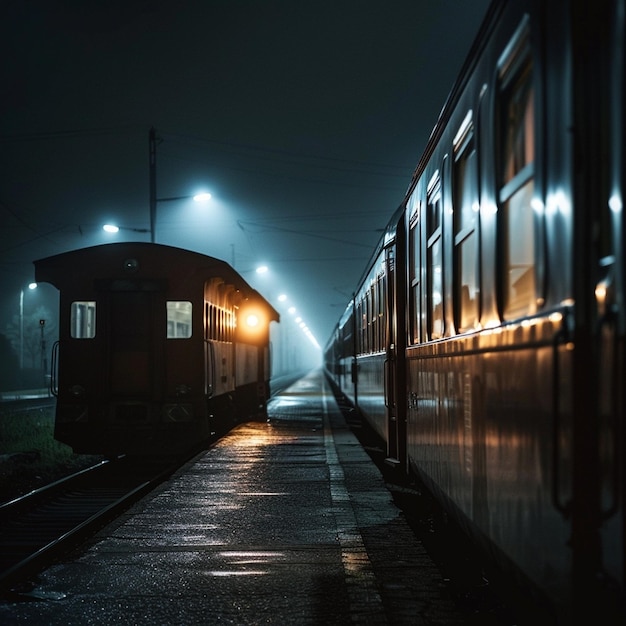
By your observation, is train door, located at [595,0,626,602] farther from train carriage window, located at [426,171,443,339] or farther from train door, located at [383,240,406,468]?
train door, located at [383,240,406,468]

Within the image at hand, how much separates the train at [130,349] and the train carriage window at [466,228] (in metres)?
8.78

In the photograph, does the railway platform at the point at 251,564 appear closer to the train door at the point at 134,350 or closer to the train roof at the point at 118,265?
the train door at the point at 134,350

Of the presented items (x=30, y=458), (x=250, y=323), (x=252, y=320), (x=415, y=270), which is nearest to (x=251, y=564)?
(x=415, y=270)

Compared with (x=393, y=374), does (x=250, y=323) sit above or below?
above

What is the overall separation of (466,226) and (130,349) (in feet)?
30.9

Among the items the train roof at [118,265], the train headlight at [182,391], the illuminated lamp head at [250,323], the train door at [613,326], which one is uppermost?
the train roof at [118,265]

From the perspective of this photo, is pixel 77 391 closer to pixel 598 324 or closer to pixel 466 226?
pixel 466 226

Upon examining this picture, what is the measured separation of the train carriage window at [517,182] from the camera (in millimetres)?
3492

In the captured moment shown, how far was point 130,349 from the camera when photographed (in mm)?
13695

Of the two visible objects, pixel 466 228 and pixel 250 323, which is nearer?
pixel 466 228

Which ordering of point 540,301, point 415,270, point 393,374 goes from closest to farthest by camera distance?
point 540,301
point 415,270
point 393,374

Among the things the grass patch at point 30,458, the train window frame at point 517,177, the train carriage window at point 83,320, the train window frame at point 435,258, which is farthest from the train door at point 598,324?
the train carriage window at point 83,320

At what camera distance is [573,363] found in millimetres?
2824

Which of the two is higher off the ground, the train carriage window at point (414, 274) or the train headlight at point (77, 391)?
the train carriage window at point (414, 274)
